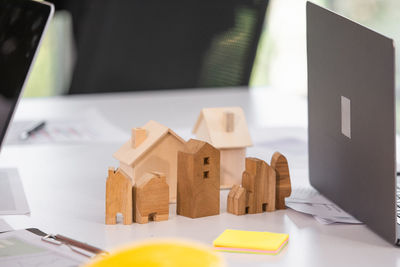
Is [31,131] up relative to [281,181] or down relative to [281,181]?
up

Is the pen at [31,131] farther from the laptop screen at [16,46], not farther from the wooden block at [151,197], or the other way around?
the wooden block at [151,197]

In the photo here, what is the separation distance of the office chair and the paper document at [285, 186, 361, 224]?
124 cm

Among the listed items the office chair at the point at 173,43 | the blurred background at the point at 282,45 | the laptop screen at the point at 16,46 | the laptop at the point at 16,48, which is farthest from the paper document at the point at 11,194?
the blurred background at the point at 282,45

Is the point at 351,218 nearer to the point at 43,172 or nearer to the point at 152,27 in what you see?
the point at 43,172

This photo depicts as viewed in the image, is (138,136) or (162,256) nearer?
(162,256)

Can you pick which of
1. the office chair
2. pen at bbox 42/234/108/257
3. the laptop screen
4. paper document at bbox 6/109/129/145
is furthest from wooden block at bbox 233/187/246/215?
the office chair

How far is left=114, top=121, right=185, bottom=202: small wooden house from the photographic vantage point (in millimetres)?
1079

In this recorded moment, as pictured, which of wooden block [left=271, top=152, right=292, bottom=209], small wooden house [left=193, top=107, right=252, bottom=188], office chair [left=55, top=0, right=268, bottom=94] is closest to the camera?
wooden block [left=271, top=152, right=292, bottom=209]

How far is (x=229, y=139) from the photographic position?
1.19 m

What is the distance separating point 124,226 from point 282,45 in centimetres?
396

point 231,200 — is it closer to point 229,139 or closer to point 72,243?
point 229,139

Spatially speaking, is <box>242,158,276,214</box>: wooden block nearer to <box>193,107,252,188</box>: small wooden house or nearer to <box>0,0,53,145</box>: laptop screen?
<box>193,107,252,188</box>: small wooden house

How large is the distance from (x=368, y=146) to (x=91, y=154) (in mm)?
706

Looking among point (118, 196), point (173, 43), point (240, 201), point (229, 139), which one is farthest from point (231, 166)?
point (173, 43)
